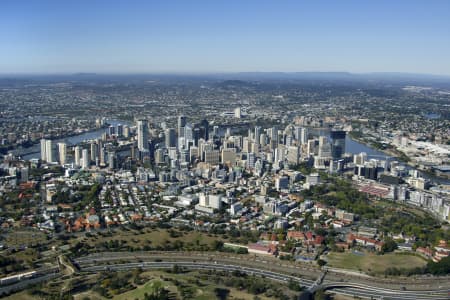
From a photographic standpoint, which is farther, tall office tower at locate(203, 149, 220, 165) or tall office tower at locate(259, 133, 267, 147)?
tall office tower at locate(259, 133, 267, 147)

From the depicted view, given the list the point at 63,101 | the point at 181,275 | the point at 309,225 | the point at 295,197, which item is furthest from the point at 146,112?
the point at 181,275

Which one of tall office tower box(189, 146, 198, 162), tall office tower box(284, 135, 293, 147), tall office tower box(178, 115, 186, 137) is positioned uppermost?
tall office tower box(178, 115, 186, 137)

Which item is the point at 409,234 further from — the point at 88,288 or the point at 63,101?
the point at 63,101

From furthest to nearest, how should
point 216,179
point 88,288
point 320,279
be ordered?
point 216,179, point 320,279, point 88,288

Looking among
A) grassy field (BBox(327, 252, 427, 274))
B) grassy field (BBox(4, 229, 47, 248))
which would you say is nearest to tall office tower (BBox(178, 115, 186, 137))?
grassy field (BBox(4, 229, 47, 248))

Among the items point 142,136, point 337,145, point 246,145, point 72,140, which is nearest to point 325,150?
point 337,145

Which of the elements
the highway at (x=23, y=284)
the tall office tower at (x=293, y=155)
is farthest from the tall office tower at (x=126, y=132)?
the highway at (x=23, y=284)

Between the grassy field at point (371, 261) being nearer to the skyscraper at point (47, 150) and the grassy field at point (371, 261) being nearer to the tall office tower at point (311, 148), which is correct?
the tall office tower at point (311, 148)

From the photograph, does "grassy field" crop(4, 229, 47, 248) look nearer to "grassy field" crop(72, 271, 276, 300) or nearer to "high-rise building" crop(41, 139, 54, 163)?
"grassy field" crop(72, 271, 276, 300)
